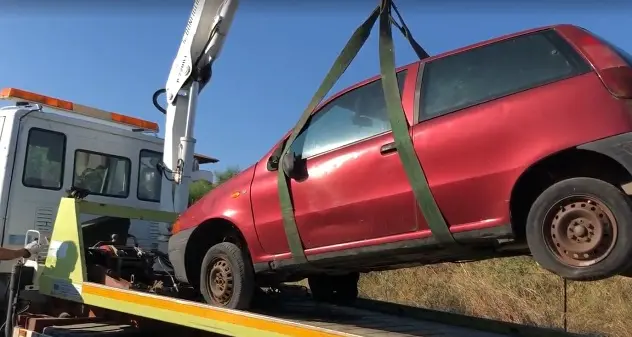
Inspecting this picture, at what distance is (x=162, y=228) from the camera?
7.38m

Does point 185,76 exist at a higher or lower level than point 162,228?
higher

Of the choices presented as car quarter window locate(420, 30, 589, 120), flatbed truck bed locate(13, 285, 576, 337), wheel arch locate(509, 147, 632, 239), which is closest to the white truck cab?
flatbed truck bed locate(13, 285, 576, 337)

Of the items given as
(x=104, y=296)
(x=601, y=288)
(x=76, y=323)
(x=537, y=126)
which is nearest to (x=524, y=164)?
(x=537, y=126)

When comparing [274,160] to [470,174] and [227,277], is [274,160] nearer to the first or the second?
[227,277]

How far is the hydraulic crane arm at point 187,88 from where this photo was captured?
718 centimetres

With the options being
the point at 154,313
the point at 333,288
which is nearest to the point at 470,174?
the point at 154,313

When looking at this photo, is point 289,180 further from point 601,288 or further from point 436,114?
point 601,288

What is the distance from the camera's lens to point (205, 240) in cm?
505

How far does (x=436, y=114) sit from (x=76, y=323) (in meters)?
3.62

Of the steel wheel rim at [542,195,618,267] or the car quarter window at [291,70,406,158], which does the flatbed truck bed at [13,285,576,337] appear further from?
the steel wheel rim at [542,195,618,267]

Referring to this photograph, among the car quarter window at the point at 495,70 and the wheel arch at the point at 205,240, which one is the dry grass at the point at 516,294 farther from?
the car quarter window at the point at 495,70

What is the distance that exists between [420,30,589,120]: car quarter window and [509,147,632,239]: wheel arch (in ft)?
1.37

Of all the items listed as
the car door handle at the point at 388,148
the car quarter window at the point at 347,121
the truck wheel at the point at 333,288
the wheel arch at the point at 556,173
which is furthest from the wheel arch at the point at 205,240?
the wheel arch at the point at 556,173

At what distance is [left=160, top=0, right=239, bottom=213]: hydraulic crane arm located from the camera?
7.18 m
